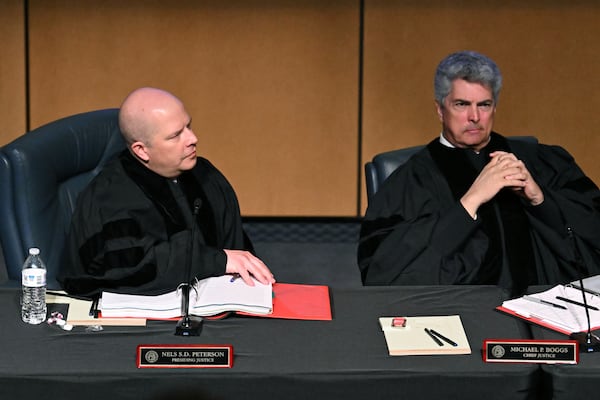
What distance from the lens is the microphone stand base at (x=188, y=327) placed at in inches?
101

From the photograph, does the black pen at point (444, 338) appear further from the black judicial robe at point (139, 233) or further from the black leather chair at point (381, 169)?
the black leather chair at point (381, 169)

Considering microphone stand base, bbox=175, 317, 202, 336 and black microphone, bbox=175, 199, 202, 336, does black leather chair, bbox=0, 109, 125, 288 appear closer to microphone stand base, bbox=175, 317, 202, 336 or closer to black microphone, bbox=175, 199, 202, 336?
black microphone, bbox=175, 199, 202, 336

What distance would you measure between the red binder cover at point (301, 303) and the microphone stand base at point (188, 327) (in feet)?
0.44

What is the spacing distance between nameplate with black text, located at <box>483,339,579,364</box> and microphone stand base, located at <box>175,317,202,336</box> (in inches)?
25.7

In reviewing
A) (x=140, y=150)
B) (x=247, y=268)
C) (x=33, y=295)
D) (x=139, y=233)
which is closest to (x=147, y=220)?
(x=139, y=233)

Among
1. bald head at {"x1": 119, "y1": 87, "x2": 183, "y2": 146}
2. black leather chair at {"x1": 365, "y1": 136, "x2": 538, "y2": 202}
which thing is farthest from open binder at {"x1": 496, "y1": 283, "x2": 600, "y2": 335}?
bald head at {"x1": 119, "y1": 87, "x2": 183, "y2": 146}

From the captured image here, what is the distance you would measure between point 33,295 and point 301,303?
2.13ft

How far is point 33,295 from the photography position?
2.70 metres

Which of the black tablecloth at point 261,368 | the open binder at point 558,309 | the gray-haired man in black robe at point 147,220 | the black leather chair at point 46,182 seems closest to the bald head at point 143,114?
the gray-haired man in black robe at point 147,220

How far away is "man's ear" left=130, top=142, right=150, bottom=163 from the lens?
10.2 ft

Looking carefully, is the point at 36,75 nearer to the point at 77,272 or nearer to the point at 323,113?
the point at 323,113

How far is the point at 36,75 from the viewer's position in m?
5.32

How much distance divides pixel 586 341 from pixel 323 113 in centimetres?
299

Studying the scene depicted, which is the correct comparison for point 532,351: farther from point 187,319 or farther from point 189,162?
point 189,162
